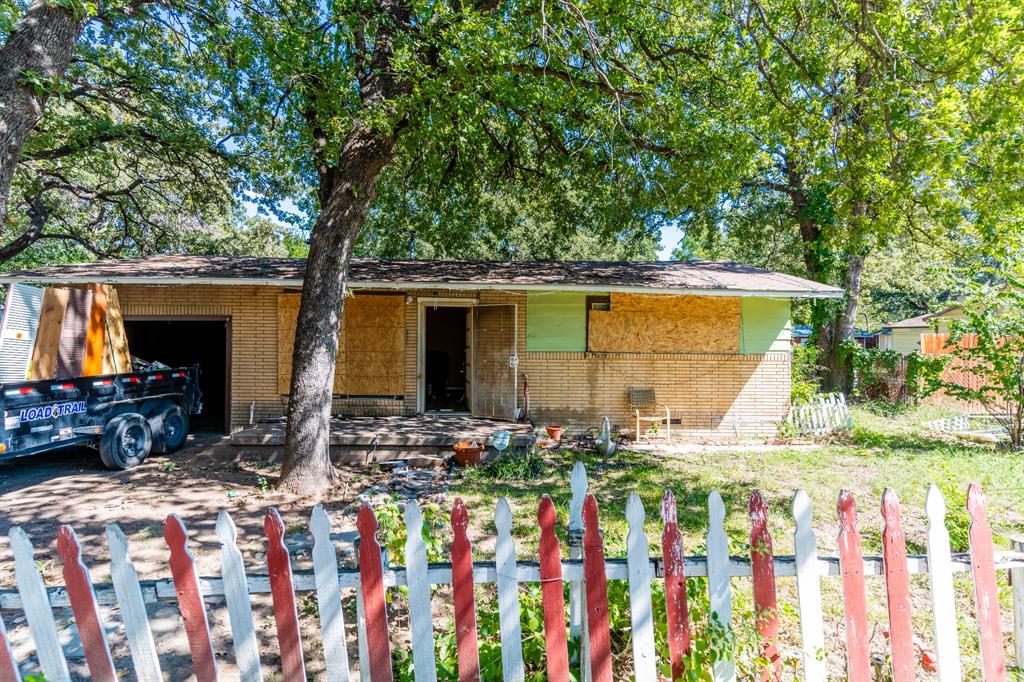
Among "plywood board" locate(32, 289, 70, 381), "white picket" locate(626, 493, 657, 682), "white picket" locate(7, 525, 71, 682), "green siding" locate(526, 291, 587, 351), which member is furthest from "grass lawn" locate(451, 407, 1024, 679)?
"plywood board" locate(32, 289, 70, 381)

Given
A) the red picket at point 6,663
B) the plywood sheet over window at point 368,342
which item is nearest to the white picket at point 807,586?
the red picket at point 6,663

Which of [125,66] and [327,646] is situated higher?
[125,66]

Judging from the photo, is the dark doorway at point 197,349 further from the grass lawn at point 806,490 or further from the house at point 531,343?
the grass lawn at point 806,490

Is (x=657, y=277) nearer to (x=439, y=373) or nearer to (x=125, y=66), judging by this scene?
(x=439, y=373)

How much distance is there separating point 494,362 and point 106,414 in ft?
22.1

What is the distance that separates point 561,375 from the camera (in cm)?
1134

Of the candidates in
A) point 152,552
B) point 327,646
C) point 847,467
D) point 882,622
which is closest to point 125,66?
point 152,552

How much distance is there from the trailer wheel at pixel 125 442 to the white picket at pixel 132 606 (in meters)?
7.18

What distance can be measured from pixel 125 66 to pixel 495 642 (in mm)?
11881

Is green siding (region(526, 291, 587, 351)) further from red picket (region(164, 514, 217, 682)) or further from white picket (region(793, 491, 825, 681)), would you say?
red picket (region(164, 514, 217, 682))

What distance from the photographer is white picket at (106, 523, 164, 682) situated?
2.25 meters

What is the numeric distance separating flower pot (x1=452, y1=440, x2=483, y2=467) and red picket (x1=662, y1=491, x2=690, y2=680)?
6139mm

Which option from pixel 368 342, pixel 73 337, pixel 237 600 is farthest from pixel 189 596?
pixel 368 342

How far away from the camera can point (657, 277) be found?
451 inches
